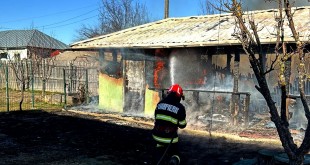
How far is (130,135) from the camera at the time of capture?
11.0 metres

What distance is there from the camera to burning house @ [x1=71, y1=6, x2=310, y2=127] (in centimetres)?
1318

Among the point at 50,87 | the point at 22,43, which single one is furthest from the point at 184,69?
the point at 22,43

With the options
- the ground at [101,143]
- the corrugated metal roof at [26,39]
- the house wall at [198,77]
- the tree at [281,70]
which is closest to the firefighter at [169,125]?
the ground at [101,143]

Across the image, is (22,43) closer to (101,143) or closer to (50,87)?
(50,87)

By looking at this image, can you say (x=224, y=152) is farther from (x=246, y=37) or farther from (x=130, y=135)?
(x=246, y=37)

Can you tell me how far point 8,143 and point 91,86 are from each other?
12.0 meters

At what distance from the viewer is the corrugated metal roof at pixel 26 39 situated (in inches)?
1543

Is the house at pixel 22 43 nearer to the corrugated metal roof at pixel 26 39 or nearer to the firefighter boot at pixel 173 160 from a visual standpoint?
the corrugated metal roof at pixel 26 39

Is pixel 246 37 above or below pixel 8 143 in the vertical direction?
above

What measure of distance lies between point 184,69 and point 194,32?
168 centimetres

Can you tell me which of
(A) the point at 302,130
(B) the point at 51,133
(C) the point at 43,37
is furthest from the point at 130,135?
(C) the point at 43,37

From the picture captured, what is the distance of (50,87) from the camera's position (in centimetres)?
2547

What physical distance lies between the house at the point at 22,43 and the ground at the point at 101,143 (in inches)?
887

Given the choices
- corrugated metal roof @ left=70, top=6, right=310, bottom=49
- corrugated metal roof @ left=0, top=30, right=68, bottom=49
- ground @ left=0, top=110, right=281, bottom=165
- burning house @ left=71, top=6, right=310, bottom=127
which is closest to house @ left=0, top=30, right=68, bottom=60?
corrugated metal roof @ left=0, top=30, right=68, bottom=49
